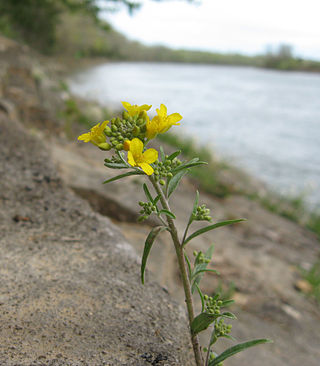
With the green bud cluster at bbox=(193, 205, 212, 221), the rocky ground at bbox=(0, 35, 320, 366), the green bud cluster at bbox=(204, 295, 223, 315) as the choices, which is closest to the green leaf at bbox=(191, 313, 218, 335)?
the green bud cluster at bbox=(204, 295, 223, 315)

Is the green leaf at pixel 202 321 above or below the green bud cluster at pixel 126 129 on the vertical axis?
below

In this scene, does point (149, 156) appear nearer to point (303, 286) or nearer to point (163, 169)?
point (163, 169)

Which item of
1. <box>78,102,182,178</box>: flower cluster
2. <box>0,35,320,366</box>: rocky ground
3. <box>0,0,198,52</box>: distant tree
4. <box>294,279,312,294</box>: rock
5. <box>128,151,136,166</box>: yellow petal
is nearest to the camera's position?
<box>128,151,136,166</box>: yellow petal

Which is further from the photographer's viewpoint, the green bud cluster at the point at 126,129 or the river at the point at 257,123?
the river at the point at 257,123

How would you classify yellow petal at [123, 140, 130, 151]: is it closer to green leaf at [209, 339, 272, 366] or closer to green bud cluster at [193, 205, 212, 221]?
green bud cluster at [193, 205, 212, 221]

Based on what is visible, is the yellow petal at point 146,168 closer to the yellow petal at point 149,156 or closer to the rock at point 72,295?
the yellow petal at point 149,156

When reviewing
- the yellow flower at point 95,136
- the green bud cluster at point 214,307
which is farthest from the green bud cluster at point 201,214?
the yellow flower at point 95,136

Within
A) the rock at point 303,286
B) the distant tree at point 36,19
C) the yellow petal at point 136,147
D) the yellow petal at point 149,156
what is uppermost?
the distant tree at point 36,19
